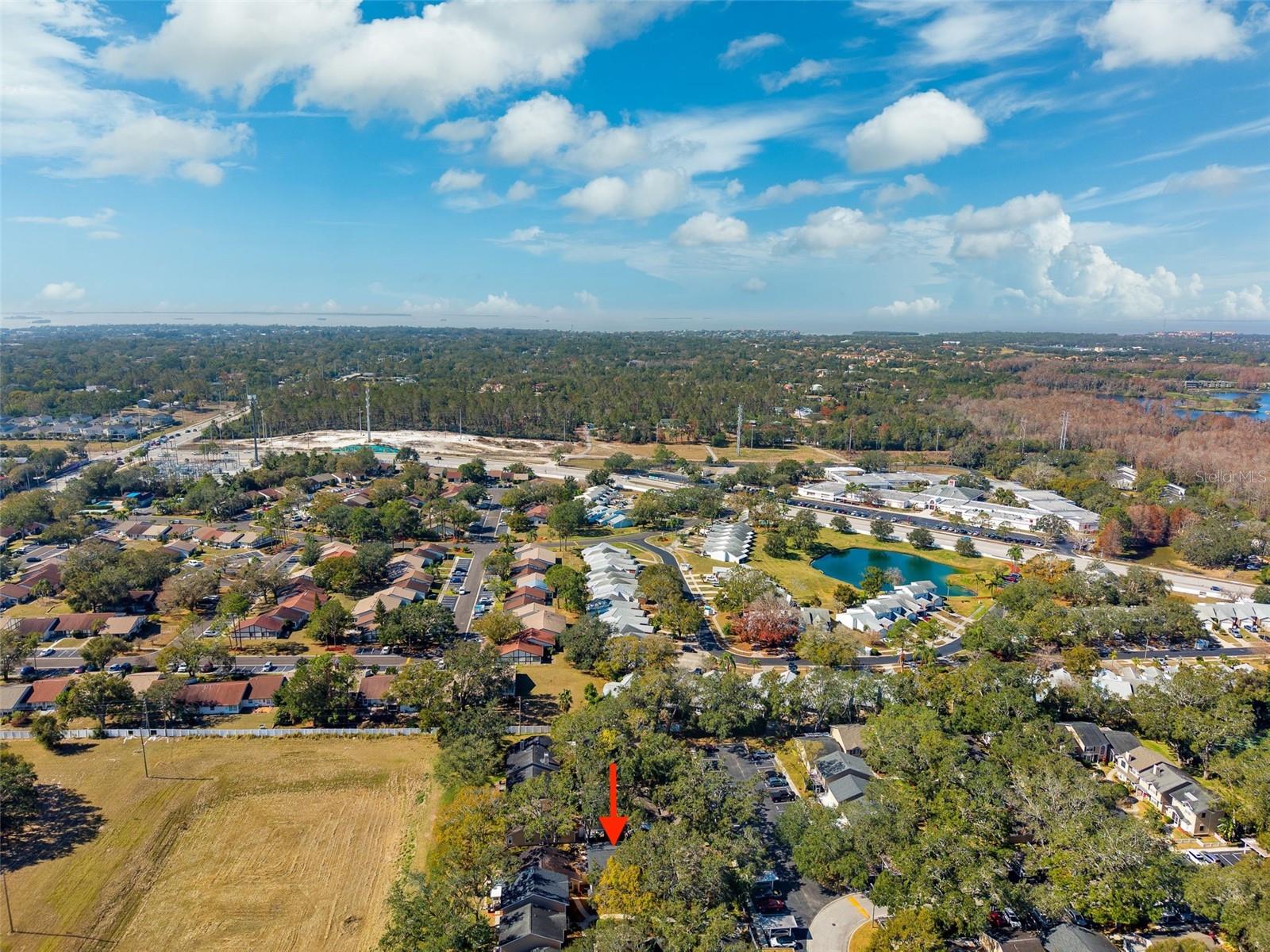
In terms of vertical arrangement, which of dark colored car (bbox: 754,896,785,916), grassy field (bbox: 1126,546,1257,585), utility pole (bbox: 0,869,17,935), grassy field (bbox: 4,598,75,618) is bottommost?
utility pole (bbox: 0,869,17,935)

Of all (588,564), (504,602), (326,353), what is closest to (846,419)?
(588,564)

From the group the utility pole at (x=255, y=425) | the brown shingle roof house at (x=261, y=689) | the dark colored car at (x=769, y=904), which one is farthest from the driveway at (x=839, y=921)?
the utility pole at (x=255, y=425)

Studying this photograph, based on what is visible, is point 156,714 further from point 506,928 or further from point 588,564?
point 588,564

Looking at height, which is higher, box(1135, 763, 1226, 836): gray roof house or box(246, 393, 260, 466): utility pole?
box(246, 393, 260, 466): utility pole

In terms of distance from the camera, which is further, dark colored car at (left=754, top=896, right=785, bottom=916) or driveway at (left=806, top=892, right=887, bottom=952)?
dark colored car at (left=754, top=896, right=785, bottom=916)

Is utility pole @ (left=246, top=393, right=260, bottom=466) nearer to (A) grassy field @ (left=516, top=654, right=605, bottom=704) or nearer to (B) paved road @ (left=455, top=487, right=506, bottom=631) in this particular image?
(B) paved road @ (left=455, top=487, right=506, bottom=631)

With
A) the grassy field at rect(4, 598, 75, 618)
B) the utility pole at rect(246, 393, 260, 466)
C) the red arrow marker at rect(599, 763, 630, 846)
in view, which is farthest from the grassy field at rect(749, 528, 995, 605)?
the utility pole at rect(246, 393, 260, 466)
